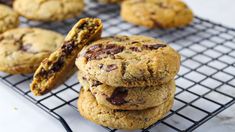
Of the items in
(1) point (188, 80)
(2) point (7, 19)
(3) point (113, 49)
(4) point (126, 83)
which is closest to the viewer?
(4) point (126, 83)

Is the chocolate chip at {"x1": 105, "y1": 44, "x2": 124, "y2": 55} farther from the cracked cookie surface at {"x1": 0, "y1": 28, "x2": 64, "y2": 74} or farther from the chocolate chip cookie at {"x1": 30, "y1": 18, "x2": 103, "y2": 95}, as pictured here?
the cracked cookie surface at {"x1": 0, "y1": 28, "x2": 64, "y2": 74}

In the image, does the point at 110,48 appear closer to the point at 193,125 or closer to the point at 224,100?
the point at 193,125

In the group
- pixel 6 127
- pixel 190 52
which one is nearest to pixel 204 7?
pixel 190 52

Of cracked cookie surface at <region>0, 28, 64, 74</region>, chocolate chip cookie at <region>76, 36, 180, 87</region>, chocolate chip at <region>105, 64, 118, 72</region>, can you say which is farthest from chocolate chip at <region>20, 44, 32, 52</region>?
chocolate chip at <region>105, 64, 118, 72</region>

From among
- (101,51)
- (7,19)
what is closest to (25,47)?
(7,19)

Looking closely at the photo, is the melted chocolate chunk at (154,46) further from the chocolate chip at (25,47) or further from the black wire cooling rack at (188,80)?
the chocolate chip at (25,47)

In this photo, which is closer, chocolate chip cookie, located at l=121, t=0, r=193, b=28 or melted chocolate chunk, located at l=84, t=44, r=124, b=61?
melted chocolate chunk, located at l=84, t=44, r=124, b=61

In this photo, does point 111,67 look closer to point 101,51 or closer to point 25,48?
point 101,51
